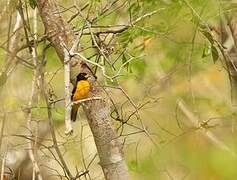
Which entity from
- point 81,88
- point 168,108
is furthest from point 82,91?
point 168,108

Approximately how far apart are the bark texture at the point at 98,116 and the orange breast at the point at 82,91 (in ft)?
0.11

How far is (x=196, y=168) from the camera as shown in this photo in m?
2.12

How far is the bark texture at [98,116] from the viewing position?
7.80 ft

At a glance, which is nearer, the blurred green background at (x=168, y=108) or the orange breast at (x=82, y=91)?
the blurred green background at (x=168, y=108)

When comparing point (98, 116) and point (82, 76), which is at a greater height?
point (82, 76)

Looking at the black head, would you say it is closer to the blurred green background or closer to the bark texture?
the bark texture

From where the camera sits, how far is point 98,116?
2.38 metres

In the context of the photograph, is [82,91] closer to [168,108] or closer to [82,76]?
[82,76]

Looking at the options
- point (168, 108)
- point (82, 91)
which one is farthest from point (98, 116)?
point (168, 108)

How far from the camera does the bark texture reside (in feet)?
7.80

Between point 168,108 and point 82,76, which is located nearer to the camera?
point 82,76

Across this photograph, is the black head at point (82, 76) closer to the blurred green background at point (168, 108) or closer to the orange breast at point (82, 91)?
the orange breast at point (82, 91)

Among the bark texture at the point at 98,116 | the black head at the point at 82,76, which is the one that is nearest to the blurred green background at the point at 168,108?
the bark texture at the point at 98,116

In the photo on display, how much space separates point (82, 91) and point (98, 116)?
0.12m
